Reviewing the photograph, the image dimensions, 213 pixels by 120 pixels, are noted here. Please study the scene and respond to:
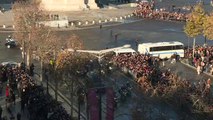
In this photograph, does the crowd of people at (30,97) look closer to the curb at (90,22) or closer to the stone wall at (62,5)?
the curb at (90,22)

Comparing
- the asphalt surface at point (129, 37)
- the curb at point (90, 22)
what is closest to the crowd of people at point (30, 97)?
the asphalt surface at point (129, 37)

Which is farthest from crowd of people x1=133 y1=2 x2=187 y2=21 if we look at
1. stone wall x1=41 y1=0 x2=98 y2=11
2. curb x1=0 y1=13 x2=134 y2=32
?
stone wall x1=41 y1=0 x2=98 y2=11

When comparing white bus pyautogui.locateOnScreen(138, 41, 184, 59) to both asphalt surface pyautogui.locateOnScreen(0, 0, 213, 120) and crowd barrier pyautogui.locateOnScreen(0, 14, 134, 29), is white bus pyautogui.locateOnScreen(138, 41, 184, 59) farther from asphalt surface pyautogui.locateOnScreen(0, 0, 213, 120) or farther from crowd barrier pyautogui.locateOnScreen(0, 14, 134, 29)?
crowd barrier pyautogui.locateOnScreen(0, 14, 134, 29)

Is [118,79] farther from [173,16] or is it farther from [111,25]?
[173,16]

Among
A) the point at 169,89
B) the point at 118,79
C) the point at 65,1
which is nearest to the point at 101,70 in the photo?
the point at 118,79

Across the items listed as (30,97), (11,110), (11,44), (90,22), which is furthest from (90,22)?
(30,97)
